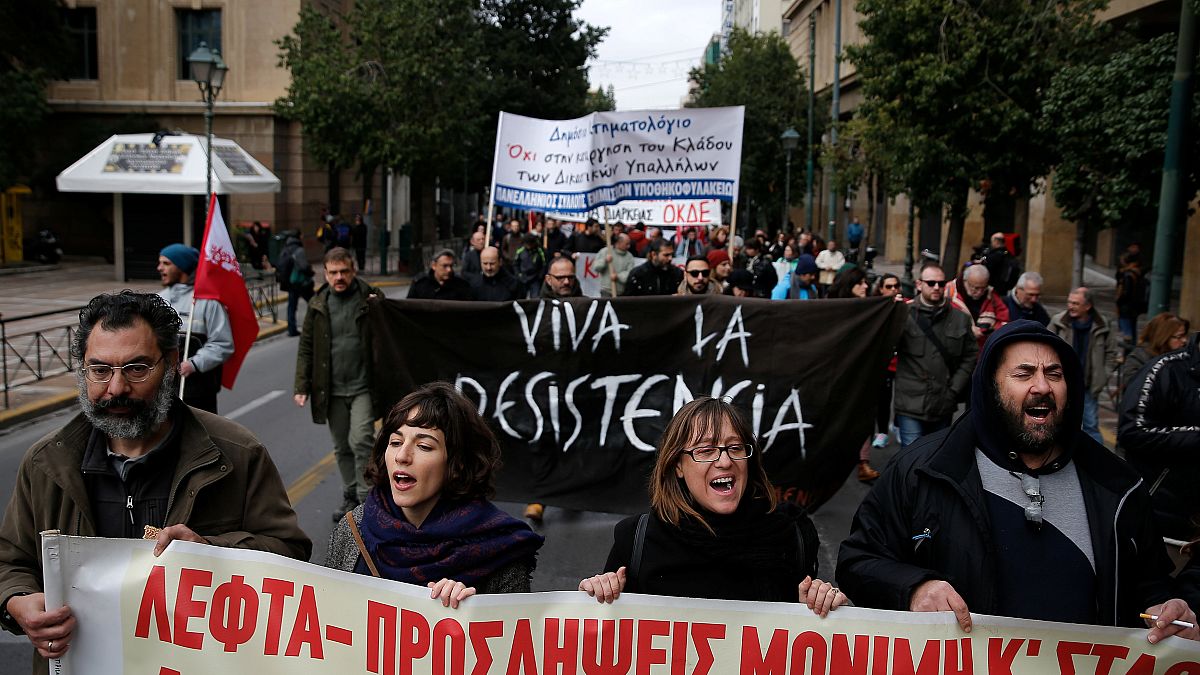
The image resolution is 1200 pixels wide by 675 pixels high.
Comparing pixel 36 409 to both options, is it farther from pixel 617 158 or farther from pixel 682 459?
pixel 682 459

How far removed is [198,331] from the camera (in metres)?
7.41

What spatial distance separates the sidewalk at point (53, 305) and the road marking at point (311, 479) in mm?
1905

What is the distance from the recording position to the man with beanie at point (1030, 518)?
296cm

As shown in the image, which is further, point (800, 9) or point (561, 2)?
point (800, 9)

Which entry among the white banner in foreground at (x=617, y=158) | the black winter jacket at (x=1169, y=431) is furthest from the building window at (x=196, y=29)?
the black winter jacket at (x=1169, y=431)

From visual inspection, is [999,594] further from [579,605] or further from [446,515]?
[446,515]

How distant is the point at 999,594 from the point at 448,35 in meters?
31.0

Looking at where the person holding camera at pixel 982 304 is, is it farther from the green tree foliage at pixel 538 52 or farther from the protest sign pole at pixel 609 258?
the green tree foliage at pixel 538 52

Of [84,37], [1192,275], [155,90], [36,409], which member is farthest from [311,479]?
[84,37]

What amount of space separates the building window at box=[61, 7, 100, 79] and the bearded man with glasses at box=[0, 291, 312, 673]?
37855 millimetres

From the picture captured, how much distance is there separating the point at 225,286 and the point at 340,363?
88cm

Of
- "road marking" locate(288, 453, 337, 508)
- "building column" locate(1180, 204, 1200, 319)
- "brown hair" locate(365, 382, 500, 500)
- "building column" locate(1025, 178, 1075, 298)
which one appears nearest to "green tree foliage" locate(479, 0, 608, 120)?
"building column" locate(1025, 178, 1075, 298)

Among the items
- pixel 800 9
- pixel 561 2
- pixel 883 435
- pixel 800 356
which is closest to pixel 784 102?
pixel 561 2

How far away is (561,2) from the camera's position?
4841 cm
